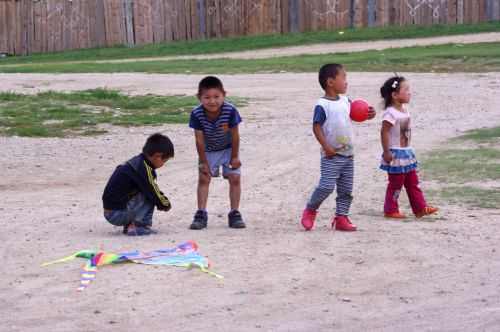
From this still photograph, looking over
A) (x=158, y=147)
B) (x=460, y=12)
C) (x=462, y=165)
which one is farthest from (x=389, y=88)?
(x=460, y=12)

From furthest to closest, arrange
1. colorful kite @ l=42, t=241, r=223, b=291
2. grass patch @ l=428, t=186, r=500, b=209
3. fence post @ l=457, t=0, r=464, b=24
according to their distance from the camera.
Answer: fence post @ l=457, t=0, r=464, b=24 < grass patch @ l=428, t=186, r=500, b=209 < colorful kite @ l=42, t=241, r=223, b=291

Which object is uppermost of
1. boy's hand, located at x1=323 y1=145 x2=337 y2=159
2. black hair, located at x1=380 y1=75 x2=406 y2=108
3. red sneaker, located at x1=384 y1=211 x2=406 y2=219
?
black hair, located at x1=380 y1=75 x2=406 y2=108

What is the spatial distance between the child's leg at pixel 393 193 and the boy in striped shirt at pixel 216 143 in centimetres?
134

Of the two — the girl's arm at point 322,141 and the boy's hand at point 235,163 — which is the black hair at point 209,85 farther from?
the girl's arm at point 322,141

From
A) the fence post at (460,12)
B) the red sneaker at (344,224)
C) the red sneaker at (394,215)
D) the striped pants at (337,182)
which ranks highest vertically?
the fence post at (460,12)

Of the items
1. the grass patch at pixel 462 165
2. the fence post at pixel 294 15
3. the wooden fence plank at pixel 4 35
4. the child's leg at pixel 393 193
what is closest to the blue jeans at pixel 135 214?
the child's leg at pixel 393 193

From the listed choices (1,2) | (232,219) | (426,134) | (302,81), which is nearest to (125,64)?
(302,81)

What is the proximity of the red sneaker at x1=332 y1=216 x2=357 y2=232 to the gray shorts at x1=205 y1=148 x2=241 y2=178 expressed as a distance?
921 mm

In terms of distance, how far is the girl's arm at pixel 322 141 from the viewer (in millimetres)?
8383

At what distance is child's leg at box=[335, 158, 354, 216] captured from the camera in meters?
8.52

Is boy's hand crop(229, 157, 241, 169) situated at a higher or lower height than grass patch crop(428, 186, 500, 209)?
higher

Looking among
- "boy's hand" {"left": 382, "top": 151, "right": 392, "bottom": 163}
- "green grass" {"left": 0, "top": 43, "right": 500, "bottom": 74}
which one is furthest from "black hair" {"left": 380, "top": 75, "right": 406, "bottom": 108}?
"green grass" {"left": 0, "top": 43, "right": 500, "bottom": 74}

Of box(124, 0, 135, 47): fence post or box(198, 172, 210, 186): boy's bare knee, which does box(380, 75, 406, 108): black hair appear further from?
box(124, 0, 135, 47): fence post

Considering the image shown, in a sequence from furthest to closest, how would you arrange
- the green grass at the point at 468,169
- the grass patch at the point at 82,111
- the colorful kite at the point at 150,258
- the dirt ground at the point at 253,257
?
the grass patch at the point at 82,111 → the green grass at the point at 468,169 → the colorful kite at the point at 150,258 → the dirt ground at the point at 253,257
